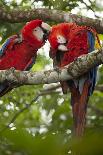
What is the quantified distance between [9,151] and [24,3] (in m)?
3.41

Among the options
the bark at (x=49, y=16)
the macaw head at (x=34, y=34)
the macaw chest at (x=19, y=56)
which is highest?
the bark at (x=49, y=16)

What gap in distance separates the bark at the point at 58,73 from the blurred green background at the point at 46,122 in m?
0.32

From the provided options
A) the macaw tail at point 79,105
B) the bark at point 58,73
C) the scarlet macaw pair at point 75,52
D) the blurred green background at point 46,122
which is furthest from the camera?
the scarlet macaw pair at point 75,52

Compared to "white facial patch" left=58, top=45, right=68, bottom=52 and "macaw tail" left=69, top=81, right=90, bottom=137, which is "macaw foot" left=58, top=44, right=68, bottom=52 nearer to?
"white facial patch" left=58, top=45, right=68, bottom=52

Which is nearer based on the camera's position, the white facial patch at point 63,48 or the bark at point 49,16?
the white facial patch at point 63,48

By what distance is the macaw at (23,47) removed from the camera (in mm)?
3004

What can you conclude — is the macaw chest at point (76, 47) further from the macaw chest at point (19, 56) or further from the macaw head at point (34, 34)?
the macaw chest at point (19, 56)

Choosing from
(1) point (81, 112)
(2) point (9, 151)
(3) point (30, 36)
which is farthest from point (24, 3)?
(2) point (9, 151)

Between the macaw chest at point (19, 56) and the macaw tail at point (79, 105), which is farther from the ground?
the macaw chest at point (19, 56)

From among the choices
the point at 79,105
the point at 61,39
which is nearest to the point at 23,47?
the point at 61,39

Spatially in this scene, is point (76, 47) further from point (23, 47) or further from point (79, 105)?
point (23, 47)

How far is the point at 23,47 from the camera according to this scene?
10.2 ft

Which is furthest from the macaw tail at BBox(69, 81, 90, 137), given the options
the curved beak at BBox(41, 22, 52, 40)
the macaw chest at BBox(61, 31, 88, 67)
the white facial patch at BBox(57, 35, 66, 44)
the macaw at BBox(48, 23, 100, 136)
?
the curved beak at BBox(41, 22, 52, 40)

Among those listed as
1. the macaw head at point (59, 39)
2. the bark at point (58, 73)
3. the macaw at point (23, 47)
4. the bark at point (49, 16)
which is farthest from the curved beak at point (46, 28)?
the bark at point (58, 73)
